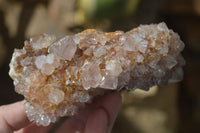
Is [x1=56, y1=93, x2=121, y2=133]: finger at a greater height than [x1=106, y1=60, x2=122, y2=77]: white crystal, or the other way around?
[x1=106, y1=60, x2=122, y2=77]: white crystal

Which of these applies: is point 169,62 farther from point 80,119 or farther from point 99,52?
point 80,119

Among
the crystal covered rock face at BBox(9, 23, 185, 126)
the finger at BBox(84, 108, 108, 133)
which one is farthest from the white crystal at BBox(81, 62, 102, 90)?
the finger at BBox(84, 108, 108, 133)

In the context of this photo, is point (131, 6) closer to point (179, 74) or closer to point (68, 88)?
point (179, 74)

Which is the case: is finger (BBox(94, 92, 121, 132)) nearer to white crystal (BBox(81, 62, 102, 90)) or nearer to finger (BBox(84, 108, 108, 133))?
finger (BBox(84, 108, 108, 133))

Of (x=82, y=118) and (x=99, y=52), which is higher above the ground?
(x=99, y=52)

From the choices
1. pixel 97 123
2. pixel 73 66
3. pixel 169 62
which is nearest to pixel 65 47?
pixel 73 66

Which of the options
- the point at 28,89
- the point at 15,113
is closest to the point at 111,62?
the point at 28,89
